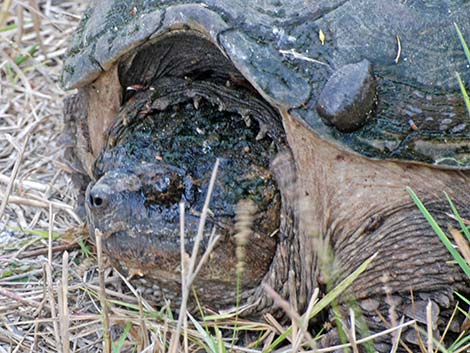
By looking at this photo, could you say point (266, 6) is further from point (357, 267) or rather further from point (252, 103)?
point (357, 267)

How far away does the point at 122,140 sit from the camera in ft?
9.77

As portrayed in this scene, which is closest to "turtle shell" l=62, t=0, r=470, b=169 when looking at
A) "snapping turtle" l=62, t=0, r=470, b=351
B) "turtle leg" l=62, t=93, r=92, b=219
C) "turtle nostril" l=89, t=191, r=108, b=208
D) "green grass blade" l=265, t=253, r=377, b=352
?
"snapping turtle" l=62, t=0, r=470, b=351

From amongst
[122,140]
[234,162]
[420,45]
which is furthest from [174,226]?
[420,45]

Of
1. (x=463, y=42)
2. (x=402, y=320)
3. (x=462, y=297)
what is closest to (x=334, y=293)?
(x=402, y=320)

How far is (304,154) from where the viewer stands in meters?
2.68

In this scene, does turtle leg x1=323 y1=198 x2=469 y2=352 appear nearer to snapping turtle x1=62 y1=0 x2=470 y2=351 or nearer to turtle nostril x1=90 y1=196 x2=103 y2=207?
snapping turtle x1=62 y1=0 x2=470 y2=351

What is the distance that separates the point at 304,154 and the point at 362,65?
1.14 ft

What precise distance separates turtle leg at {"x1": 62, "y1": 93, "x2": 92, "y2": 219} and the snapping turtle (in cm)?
49

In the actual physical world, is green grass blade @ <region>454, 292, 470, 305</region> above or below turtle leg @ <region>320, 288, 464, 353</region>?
above

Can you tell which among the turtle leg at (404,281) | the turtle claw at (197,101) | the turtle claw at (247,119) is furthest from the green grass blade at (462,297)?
the turtle claw at (197,101)

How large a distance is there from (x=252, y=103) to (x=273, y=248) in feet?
1.59

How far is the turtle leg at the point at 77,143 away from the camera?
11.0ft

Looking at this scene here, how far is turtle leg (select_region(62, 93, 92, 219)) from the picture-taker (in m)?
3.36

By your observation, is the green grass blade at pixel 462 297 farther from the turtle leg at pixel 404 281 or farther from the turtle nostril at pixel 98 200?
the turtle nostril at pixel 98 200
